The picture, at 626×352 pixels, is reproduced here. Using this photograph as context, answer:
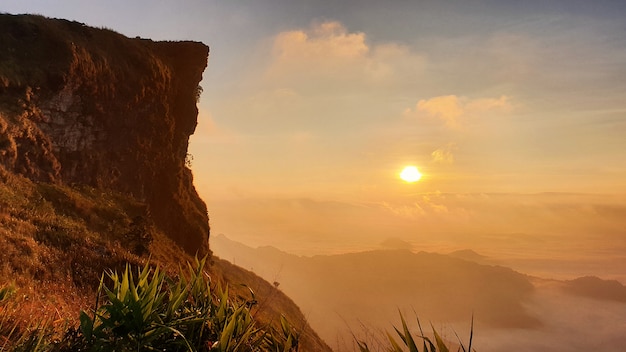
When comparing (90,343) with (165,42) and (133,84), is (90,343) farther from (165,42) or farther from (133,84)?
(165,42)

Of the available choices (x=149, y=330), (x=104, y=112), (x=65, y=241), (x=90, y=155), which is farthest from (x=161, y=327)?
(x=104, y=112)

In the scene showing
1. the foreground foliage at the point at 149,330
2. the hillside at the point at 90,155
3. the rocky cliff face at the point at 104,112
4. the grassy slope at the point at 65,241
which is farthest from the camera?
the rocky cliff face at the point at 104,112

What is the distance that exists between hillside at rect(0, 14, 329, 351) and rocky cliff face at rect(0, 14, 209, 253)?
0.29 feet

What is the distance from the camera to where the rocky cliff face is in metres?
25.8

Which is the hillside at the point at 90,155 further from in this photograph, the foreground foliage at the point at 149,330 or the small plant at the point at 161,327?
the small plant at the point at 161,327

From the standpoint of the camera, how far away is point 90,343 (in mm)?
3826

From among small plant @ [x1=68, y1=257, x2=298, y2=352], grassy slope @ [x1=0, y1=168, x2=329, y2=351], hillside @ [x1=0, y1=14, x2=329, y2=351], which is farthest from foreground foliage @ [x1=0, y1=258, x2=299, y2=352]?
hillside @ [x1=0, y1=14, x2=329, y2=351]

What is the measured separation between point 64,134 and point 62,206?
264 inches

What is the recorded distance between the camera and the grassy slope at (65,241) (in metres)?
14.5

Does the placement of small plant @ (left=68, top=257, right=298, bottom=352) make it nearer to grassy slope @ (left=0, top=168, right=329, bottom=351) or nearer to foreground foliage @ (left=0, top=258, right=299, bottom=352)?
foreground foliage @ (left=0, top=258, right=299, bottom=352)

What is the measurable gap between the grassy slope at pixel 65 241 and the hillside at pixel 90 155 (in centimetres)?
8

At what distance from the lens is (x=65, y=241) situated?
63.8 feet

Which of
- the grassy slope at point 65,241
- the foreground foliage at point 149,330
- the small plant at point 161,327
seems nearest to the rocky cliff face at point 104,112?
the grassy slope at point 65,241

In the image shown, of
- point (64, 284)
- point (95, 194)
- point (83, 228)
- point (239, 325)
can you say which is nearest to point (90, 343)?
point (239, 325)
